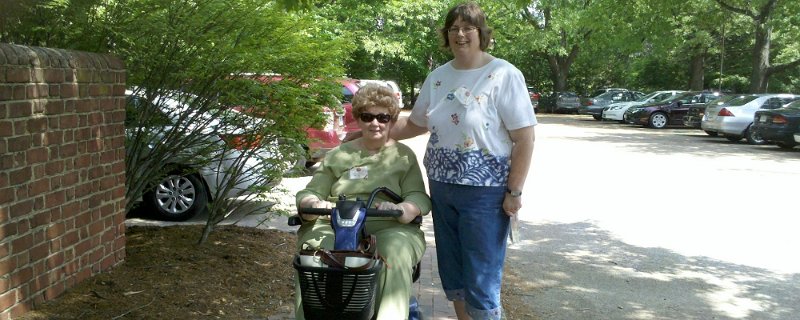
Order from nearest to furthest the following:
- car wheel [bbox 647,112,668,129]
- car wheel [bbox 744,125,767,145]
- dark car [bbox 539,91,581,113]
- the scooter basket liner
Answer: the scooter basket liner
car wheel [bbox 744,125,767,145]
car wheel [bbox 647,112,668,129]
dark car [bbox 539,91,581,113]

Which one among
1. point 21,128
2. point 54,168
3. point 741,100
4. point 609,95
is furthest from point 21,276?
point 609,95

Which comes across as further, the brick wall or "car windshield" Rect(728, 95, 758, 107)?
"car windshield" Rect(728, 95, 758, 107)

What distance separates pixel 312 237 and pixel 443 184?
72 centimetres

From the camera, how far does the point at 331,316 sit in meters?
3.04

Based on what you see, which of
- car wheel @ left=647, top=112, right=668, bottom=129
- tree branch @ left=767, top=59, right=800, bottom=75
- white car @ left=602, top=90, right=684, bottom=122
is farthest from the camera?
white car @ left=602, top=90, right=684, bottom=122

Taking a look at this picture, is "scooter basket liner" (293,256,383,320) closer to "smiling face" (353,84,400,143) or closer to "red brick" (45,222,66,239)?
"smiling face" (353,84,400,143)

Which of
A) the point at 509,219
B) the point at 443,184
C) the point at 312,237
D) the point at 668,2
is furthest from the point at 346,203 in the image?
the point at 668,2

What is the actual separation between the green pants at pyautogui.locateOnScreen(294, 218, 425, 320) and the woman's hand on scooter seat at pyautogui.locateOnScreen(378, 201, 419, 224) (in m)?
0.06

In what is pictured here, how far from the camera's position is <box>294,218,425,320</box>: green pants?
10.9 ft

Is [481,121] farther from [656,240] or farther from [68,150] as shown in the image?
[656,240]

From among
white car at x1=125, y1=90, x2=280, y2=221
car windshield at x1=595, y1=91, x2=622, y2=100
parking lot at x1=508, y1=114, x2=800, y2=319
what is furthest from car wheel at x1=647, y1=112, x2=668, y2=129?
white car at x1=125, y1=90, x2=280, y2=221

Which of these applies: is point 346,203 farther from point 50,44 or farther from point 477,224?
point 50,44

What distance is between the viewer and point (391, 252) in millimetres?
3492

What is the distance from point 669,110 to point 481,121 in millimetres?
27352
